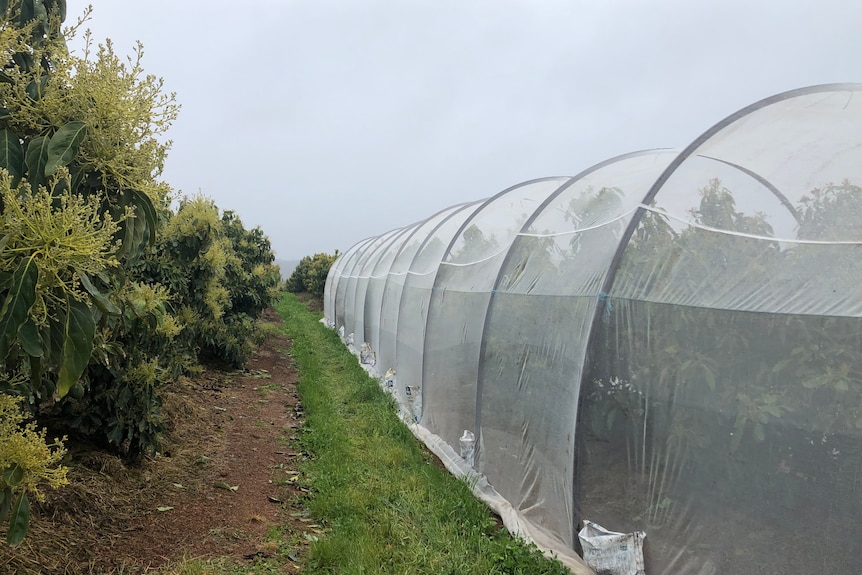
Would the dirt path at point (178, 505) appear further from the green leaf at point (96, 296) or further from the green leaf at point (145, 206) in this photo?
the green leaf at point (145, 206)

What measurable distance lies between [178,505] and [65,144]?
10.6 ft

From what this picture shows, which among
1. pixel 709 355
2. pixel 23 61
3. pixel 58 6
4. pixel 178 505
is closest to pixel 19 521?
pixel 23 61

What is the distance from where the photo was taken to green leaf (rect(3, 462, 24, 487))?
6.35 feet

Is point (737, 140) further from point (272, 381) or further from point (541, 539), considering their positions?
point (272, 381)

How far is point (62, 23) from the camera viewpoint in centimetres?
245

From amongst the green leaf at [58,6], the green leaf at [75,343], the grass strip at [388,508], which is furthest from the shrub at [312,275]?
the green leaf at [75,343]

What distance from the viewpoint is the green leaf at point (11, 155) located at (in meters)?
1.92

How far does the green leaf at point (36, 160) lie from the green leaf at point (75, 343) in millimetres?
479

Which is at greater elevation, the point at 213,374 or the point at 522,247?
the point at 522,247

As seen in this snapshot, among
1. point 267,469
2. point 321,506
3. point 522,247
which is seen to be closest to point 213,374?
point 267,469

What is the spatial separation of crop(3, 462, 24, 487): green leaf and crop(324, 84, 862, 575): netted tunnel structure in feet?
9.14

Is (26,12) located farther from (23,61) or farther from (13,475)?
(13,475)

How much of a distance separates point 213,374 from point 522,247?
611cm

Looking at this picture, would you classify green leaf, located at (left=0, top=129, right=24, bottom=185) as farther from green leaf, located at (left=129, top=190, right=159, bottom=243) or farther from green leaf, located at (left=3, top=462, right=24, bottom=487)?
green leaf, located at (left=3, top=462, right=24, bottom=487)
